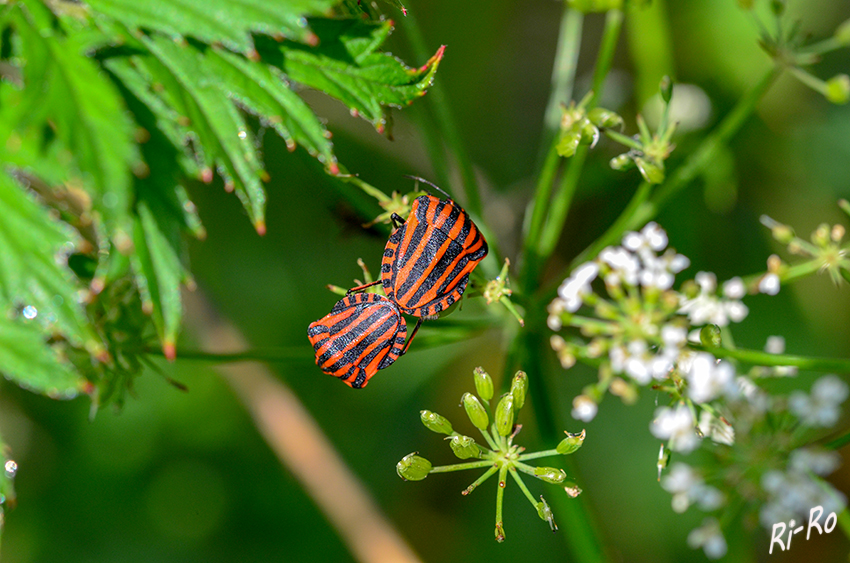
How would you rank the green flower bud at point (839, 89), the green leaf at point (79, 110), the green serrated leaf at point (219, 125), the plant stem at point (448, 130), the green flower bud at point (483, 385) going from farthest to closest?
the plant stem at point (448, 130), the green flower bud at point (839, 89), the green flower bud at point (483, 385), the green serrated leaf at point (219, 125), the green leaf at point (79, 110)

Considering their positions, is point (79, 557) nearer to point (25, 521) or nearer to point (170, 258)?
point (25, 521)

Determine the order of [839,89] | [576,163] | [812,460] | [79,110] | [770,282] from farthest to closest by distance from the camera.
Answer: [812,460], [576,163], [770,282], [839,89], [79,110]

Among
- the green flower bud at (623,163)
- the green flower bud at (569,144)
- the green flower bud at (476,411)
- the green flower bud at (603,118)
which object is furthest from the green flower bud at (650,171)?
the green flower bud at (476,411)

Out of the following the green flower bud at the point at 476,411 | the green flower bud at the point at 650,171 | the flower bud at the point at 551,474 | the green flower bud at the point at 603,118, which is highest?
the green flower bud at the point at 650,171

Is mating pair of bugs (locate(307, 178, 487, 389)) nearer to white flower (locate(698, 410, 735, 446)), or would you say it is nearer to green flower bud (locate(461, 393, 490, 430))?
green flower bud (locate(461, 393, 490, 430))

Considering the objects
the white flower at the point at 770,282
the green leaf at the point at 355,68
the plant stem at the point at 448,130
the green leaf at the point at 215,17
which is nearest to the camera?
the green leaf at the point at 215,17

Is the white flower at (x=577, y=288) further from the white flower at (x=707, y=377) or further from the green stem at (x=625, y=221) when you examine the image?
the white flower at (x=707, y=377)

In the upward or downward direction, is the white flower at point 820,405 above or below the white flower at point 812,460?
above

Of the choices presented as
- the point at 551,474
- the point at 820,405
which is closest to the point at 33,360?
the point at 551,474

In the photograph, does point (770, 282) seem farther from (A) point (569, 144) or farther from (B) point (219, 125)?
(B) point (219, 125)
